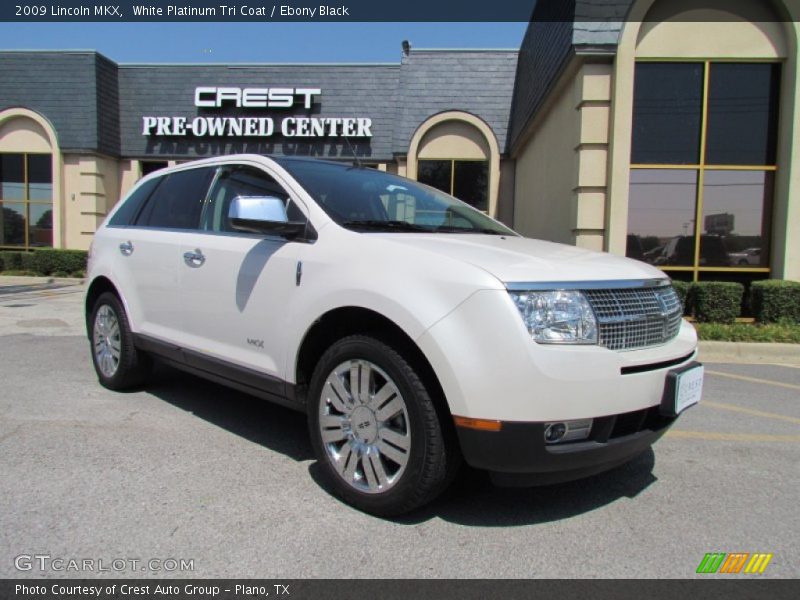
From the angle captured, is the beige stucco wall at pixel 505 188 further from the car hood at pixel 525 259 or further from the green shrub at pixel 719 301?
the car hood at pixel 525 259

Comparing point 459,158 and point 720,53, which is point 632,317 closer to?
point 720,53

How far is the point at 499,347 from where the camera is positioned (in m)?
2.38

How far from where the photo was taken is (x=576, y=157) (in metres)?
9.30

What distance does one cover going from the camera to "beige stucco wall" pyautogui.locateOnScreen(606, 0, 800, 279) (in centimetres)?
871

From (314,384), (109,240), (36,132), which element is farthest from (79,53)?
(314,384)

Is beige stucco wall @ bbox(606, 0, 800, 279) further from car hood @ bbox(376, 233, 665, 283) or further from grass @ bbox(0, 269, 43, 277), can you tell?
grass @ bbox(0, 269, 43, 277)

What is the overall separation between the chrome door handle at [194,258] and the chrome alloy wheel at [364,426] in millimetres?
1388

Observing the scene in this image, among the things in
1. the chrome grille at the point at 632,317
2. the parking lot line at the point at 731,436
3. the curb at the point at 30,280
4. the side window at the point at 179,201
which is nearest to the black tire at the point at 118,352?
the side window at the point at 179,201

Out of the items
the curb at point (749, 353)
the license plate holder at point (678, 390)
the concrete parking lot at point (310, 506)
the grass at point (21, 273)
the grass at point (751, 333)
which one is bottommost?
the concrete parking lot at point (310, 506)

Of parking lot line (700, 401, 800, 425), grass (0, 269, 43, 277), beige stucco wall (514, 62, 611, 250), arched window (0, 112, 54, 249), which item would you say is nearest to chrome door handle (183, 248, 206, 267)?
parking lot line (700, 401, 800, 425)

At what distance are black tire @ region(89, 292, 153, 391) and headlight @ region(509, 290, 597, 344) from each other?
3.39 metres

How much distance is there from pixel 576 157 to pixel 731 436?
612 cm

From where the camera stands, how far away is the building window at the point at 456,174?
16.3m
